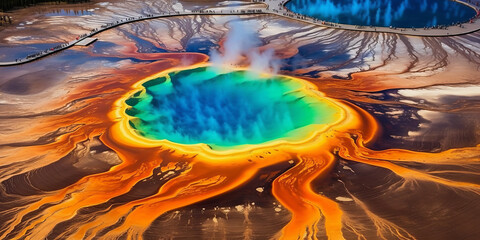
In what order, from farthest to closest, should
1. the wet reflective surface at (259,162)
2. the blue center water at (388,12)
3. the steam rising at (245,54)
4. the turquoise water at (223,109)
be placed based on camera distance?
the blue center water at (388,12) → the steam rising at (245,54) → the turquoise water at (223,109) → the wet reflective surface at (259,162)

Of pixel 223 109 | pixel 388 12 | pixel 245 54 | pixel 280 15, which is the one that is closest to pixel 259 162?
pixel 223 109

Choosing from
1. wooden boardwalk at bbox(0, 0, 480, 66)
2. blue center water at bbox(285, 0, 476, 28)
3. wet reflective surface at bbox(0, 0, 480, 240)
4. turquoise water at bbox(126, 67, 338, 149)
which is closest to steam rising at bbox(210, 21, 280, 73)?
wet reflective surface at bbox(0, 0, 480, 240)

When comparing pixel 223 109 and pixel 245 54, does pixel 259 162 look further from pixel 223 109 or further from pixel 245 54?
pixel 245 54

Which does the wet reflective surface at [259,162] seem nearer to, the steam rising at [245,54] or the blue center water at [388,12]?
the steam rising at [245,54]

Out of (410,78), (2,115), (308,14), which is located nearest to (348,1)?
(308,14)

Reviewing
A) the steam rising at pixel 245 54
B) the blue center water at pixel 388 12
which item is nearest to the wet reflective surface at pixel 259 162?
the steam rising at pixel 245 54

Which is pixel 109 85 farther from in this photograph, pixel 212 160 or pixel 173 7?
pixel 173 7
